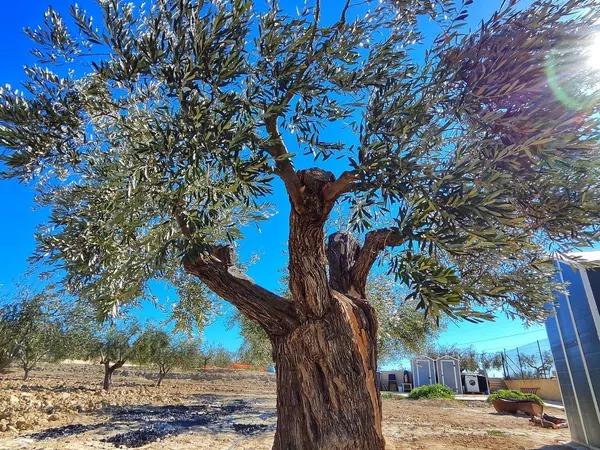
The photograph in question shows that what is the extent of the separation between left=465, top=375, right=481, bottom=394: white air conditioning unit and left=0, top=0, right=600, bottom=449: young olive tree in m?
36.8

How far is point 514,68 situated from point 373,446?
440 cm

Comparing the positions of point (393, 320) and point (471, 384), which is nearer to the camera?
point (393, 320)

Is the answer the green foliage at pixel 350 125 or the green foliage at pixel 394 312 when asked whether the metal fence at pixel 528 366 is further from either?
the green foliage at pixel 350 125

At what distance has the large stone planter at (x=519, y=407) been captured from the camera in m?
16.4

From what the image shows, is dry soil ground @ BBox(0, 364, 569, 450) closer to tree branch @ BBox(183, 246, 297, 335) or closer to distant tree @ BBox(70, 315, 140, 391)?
tree branch @ BBox(183, 246, 297, 335)

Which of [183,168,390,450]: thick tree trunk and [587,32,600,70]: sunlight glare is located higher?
[587,32,600,70]: sunlight glare

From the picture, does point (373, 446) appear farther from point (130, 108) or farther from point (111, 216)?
point (130, 108)

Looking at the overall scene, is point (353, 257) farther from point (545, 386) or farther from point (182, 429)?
point (545, 386)

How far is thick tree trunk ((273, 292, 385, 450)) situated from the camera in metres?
4.12

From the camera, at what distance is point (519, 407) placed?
1758 centimetres

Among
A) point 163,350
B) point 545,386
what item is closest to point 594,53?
point 545,386

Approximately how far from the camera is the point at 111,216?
4.48 meters

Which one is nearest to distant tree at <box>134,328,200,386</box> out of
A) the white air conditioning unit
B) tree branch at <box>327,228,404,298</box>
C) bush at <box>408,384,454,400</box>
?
bush at <box>408,384,454,400</box>

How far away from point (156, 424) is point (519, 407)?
16.1 m
